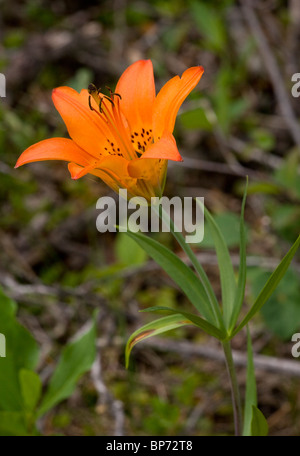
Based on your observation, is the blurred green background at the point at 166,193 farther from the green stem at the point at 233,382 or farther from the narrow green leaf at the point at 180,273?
the narrow green leaf at the point at 180,273

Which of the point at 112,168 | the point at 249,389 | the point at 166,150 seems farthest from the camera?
the point at 249,389

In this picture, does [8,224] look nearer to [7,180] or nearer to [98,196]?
[7,180]

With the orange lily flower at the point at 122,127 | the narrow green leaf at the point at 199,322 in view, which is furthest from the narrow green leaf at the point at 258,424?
the orange lily flower at the point at 122,127

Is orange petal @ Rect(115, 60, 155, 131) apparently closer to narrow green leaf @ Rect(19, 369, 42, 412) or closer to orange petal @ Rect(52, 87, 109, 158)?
orange petal @ Rect(52, 87, 109, 158)

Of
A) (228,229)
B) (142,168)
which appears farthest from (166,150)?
(228,229)

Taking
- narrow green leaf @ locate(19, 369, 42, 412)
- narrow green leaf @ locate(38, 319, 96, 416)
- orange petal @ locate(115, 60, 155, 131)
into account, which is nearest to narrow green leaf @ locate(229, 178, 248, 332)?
orange petal @ locate(115, 60, 155, 131)

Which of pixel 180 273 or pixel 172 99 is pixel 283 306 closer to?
pixel 180 273
